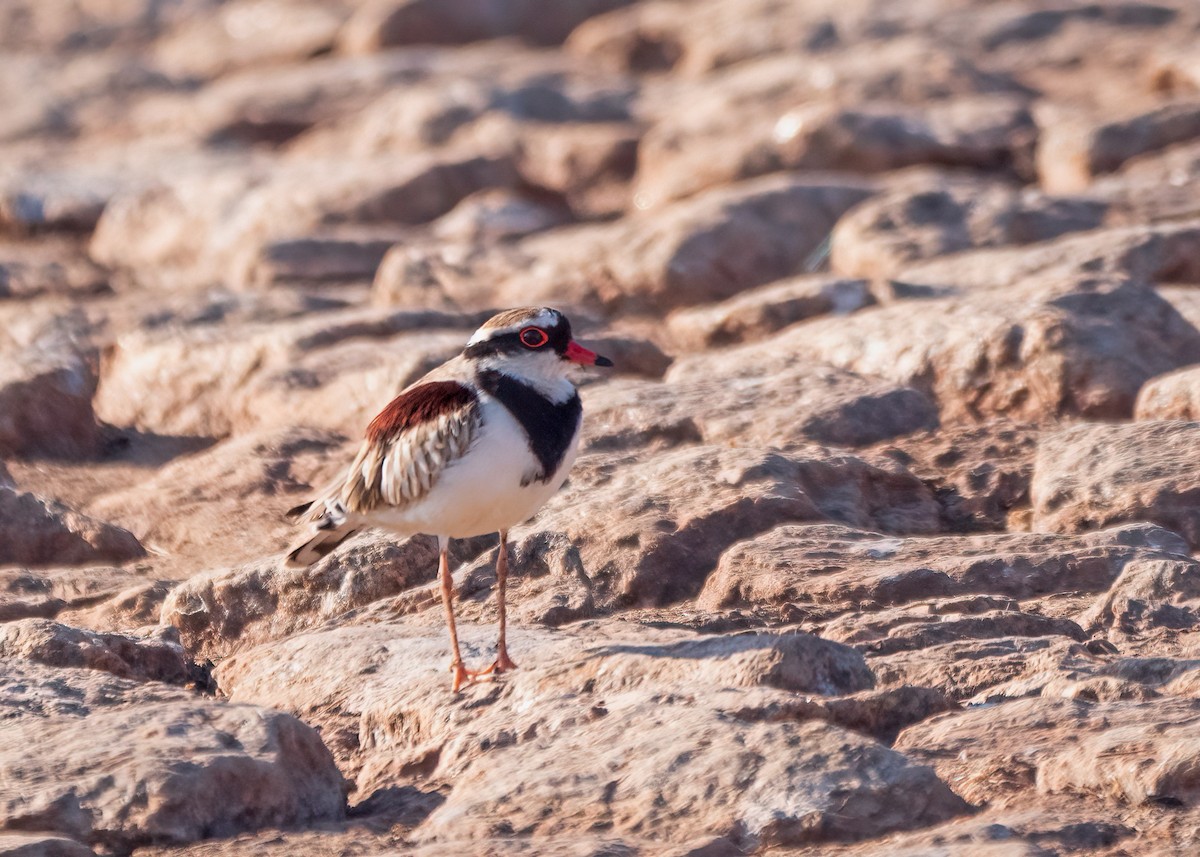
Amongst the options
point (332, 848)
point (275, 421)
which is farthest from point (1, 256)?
point (332, 848)

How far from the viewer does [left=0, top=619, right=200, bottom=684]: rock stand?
23.8 feet

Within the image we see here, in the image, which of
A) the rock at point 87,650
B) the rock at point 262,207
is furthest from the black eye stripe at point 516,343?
the rock at point 262,207

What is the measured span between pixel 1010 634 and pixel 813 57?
14229 mm

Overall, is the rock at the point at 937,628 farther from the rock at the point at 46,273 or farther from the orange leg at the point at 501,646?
the rock at the point at 46,273

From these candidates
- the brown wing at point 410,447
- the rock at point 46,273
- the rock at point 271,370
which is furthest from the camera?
the rock at point 46,273

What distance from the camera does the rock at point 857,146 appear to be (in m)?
16.9

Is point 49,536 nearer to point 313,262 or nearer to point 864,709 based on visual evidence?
point 864,709

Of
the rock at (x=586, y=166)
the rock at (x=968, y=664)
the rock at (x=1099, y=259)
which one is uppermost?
the rock at (x=586, y=166)

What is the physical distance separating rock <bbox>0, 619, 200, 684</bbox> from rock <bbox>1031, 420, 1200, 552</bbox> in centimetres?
465

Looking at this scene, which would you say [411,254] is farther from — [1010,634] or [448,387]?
[1010,634]

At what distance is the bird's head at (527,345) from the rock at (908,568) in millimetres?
1380

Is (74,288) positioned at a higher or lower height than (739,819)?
higher

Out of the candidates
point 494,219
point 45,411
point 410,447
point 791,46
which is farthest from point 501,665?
point 791,46

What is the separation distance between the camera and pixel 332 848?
583cm
